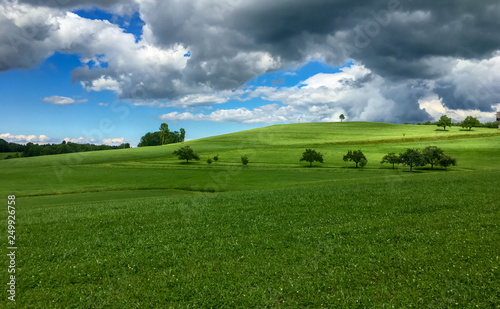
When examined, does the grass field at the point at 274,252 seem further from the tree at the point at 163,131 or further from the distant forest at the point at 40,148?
the tree at the point at 163,131

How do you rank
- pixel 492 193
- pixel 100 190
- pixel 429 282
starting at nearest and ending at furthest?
pixel 429 282 < pixel 492 193 < pixel 100 190

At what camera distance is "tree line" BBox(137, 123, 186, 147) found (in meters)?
152

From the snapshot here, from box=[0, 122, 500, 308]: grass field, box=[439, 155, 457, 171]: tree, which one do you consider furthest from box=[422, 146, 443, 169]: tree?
box=[0, 122, 500, 308]: grass field

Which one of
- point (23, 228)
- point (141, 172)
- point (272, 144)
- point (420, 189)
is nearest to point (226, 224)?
point (23, 228)

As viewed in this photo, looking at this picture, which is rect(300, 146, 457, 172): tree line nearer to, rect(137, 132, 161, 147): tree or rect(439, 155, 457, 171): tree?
rect(439, 155, 457, 171): tree

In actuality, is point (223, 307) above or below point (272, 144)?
below

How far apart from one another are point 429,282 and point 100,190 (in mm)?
45242

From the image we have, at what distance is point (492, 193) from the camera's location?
1986 cm

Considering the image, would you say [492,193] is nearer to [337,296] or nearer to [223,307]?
[337,296]

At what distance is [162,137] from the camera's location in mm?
152625

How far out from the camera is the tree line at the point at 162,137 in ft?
500

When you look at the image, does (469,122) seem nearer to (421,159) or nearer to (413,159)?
(421,159)

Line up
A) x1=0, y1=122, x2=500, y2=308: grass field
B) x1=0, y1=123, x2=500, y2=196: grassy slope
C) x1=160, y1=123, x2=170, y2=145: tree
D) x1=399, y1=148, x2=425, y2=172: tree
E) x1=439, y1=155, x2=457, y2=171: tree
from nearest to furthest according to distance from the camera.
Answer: x1=0, y1=122, x2=500, y2=308: grass field → x1=0, y1=123, x2=500, y2=196: grassy slope → x1=439, y1=155, x2=457, y2=171: tree → x1=399, y1=148, x2=425, y2=172: tree → x1=160, y1=123, x2=170, y2=145: tree

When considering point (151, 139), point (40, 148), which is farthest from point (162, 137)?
point (40, 148)
